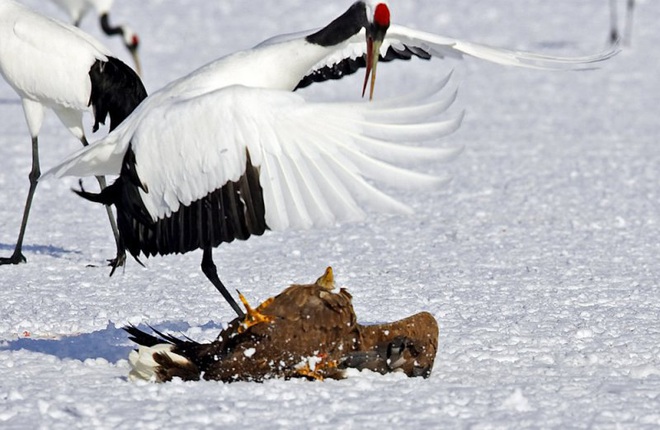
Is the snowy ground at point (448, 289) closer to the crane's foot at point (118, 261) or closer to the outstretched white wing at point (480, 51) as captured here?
the crane's foot at point (118, 261)

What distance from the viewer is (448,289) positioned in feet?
22.0

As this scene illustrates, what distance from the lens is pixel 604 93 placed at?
15.0 meters

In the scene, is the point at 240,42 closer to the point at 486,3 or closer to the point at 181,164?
the point at 486,3

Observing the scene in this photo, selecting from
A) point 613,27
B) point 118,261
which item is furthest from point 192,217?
point 613,27

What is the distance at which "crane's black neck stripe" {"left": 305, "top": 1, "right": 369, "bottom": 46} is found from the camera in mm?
5617

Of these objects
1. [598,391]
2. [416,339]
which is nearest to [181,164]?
[416,339]

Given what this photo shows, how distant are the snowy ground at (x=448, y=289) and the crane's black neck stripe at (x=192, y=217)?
54 cm

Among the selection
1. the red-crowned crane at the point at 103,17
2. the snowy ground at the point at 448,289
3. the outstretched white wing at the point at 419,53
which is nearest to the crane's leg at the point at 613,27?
the snowy ground at the point at 448,289

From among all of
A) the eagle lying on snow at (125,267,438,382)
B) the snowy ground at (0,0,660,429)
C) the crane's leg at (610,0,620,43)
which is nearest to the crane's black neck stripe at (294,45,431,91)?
the snowy ground at (0,0,660,429)

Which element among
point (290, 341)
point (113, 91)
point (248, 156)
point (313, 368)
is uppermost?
point (113, 91)

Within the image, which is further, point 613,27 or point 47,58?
point 613,27

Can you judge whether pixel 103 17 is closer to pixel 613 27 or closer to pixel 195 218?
pixel 613 27

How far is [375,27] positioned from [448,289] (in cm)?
166

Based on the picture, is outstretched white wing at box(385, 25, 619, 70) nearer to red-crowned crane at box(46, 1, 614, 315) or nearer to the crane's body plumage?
red-crowned crane at box(46, 1, 614, 315)
